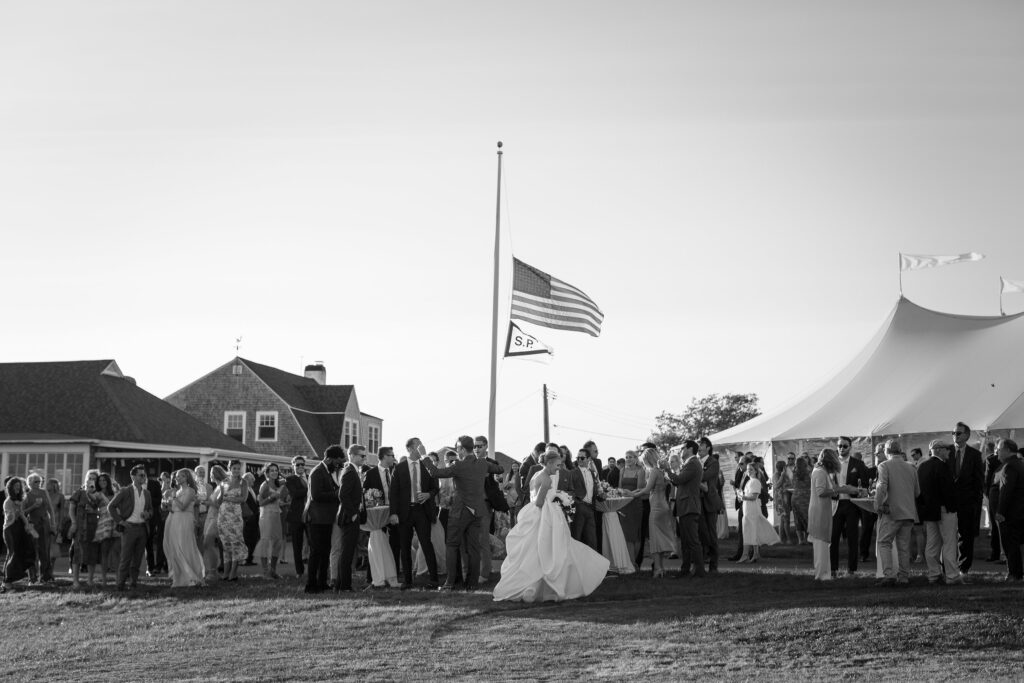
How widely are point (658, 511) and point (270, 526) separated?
5964 millimetres

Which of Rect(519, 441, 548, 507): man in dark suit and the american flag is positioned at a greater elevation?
the american flag

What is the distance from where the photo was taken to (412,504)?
51.0 feet

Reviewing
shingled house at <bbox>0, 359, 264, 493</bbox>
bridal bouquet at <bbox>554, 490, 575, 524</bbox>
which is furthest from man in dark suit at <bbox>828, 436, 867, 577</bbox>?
shingled house at <bbox>0, 359, 264, 493</bbox>

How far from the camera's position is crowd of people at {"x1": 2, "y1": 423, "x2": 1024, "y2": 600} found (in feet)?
46.2

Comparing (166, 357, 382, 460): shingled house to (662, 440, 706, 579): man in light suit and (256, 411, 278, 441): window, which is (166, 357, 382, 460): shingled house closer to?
(256, 411, 278, 441): window

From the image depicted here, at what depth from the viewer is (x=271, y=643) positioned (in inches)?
472

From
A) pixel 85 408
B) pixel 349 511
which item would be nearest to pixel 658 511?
pixel 349 511

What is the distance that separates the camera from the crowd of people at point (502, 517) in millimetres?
14086

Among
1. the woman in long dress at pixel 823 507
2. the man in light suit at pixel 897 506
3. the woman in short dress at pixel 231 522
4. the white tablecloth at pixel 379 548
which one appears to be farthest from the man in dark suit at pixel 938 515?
the woman in short dress at pixel 231 522

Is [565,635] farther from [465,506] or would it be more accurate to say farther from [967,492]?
[967,492]

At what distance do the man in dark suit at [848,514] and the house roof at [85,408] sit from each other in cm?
2287

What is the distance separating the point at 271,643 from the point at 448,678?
293 centimetres

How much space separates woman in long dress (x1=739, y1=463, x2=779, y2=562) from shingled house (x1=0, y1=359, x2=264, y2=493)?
19.6m

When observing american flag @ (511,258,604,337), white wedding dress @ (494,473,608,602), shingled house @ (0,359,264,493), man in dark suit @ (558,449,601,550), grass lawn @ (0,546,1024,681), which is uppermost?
american flag @ (511,258,604,337)
